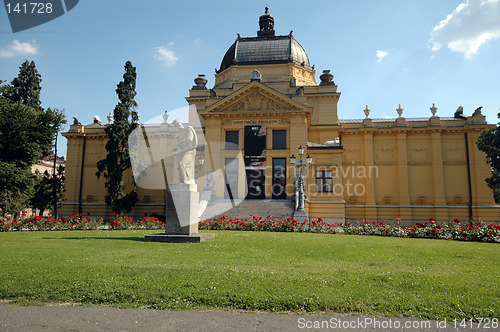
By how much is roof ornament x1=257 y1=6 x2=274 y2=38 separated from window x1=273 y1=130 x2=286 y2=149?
68.4 ft

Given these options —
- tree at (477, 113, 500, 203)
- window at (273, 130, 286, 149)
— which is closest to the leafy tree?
window at (273, 130, 286, 149)

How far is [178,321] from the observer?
5.50 m

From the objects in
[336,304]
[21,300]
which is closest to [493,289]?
[336,304]

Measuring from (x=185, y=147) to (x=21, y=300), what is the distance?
9128mm

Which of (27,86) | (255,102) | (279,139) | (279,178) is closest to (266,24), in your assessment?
(255,102)

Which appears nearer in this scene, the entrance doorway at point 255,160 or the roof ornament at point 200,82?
the entrance doorway at point 255,160

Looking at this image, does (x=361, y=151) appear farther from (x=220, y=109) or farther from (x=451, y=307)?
(x=451, y=307)

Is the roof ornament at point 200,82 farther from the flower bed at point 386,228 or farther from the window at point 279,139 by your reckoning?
the flower bed at point 386,228

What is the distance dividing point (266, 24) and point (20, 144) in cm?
3685

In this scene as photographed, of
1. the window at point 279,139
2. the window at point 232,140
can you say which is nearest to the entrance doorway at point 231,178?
the window at point 232,140

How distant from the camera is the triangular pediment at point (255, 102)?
35.5m

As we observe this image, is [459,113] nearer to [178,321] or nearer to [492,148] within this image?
[492,148]

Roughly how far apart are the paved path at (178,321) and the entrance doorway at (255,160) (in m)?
29.3

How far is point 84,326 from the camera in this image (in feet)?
17.5
